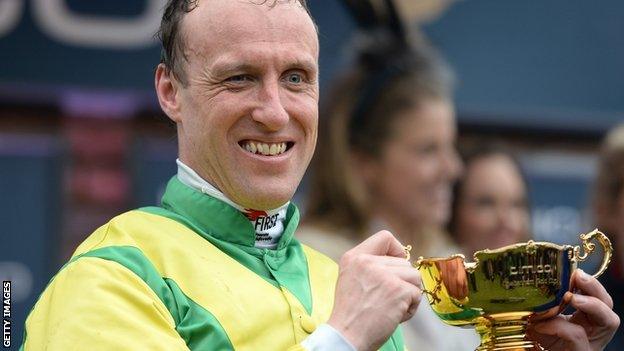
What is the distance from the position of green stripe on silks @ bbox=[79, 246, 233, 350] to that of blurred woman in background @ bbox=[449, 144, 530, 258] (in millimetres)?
3282

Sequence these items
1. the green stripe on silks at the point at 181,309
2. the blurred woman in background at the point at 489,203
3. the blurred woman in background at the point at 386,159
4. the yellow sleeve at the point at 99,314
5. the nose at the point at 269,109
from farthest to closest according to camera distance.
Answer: the blurred woman in background at the point at 489,203
the blurred woman in background at the point at 386,159
the nose at the point at 269,109
the green stripe on silks at the point at 181,309
the yellow sleeve at the point at 99,314

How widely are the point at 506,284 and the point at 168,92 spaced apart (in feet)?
2.28

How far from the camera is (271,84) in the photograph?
252 centimetres

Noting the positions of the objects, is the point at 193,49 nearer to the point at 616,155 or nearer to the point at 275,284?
the point at 275,284

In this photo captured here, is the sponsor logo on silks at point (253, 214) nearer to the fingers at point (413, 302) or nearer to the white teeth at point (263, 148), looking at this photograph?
the white teeth at point (263, 148)

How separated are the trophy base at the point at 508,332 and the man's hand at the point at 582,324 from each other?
0.04 metres

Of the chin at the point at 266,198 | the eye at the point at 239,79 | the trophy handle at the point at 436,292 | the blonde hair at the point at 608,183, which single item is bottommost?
the blonde hair at the point at 608,183

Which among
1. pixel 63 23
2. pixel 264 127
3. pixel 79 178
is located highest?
pixel 264 127

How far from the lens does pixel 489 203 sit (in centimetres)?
570

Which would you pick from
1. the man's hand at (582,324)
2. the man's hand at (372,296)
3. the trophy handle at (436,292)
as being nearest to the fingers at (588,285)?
the man's hand at (582,324)

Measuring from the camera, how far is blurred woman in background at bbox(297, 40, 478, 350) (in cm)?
543

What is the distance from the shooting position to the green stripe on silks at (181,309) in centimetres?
238

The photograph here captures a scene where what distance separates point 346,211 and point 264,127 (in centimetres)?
294

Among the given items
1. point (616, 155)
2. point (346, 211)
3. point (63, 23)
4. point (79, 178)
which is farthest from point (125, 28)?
point (616, 155)
